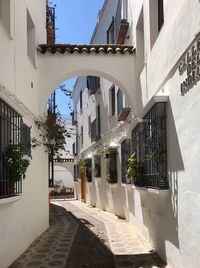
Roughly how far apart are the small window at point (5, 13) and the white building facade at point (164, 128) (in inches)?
115

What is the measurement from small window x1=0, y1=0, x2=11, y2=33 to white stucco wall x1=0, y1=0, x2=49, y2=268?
18cm

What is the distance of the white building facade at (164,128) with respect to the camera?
567 centimetres

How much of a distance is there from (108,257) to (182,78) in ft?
13.6

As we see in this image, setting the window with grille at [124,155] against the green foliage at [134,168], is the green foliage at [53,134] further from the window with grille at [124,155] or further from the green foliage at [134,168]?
the green foliage at [134,168]

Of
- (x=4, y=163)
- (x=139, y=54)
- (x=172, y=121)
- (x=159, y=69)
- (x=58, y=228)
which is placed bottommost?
(x=58, y=228)

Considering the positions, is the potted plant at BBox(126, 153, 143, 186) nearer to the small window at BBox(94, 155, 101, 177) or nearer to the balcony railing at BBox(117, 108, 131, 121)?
the balcony railing at BBox(117, 108, 131, 121)

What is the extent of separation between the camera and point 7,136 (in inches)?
297

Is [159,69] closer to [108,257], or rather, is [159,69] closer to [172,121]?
[172,121]

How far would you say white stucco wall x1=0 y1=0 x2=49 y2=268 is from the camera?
7.43 m

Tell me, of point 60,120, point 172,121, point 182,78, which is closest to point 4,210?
point 172,121

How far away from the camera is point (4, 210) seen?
286 inches

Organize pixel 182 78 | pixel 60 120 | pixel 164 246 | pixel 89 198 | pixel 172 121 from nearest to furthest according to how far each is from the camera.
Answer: pixel 182 78 < pixel 172 121 < pixel 164 246 < pixel 60 120 < pixel 89 198

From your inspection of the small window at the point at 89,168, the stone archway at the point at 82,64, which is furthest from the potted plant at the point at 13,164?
the small window at the point at 89,168

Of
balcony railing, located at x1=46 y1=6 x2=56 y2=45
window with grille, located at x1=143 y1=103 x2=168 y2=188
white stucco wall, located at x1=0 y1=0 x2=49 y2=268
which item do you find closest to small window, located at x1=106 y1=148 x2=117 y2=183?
white stucco wall, located at x1=0 y1=0 x2=49 y2=268
